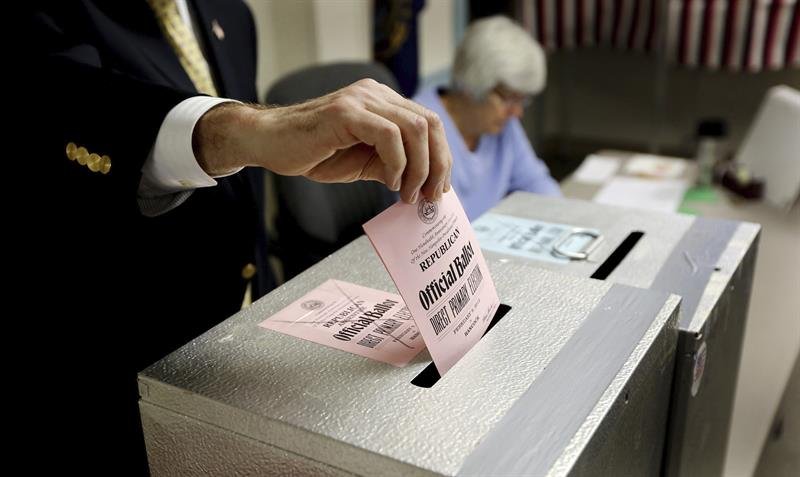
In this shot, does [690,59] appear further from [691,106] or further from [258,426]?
[258,426]

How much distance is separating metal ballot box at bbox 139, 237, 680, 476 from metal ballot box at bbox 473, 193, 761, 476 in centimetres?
7

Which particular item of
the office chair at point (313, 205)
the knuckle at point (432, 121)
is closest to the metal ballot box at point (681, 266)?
the knuckle at point (432, 121)

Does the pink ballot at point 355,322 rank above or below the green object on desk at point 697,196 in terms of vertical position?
above

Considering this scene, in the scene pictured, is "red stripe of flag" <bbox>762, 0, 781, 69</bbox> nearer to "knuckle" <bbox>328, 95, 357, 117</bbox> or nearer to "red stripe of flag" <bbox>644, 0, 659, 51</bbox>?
"red stripe of flag" <bbox>644, 0, 659, 51</bbox>

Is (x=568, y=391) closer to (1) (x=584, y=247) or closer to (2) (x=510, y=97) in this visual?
(1) (x=584, y=247)

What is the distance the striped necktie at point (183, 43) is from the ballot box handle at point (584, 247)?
1.78 feet

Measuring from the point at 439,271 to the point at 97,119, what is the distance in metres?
0.40

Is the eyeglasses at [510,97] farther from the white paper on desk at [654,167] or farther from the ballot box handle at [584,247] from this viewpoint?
the ballot box handle at [584,247]

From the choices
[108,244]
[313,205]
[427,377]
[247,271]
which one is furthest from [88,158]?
[313,205]

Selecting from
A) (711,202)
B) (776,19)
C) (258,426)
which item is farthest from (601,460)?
(776,19)

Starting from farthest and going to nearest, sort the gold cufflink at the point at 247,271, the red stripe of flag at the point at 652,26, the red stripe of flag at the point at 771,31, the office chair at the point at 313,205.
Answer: the red stripe of flag at the point at 652,26 < the red stripe of flag at the point at 771,31 < the office chair at the point at 313,205 < the gold cufflink at the point at 247,271

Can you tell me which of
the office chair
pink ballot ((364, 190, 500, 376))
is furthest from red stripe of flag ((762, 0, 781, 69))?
pink ballot ((364, 190, 500, 376))

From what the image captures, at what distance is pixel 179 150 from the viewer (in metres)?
0.74

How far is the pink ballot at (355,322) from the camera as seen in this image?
2.26 ft
